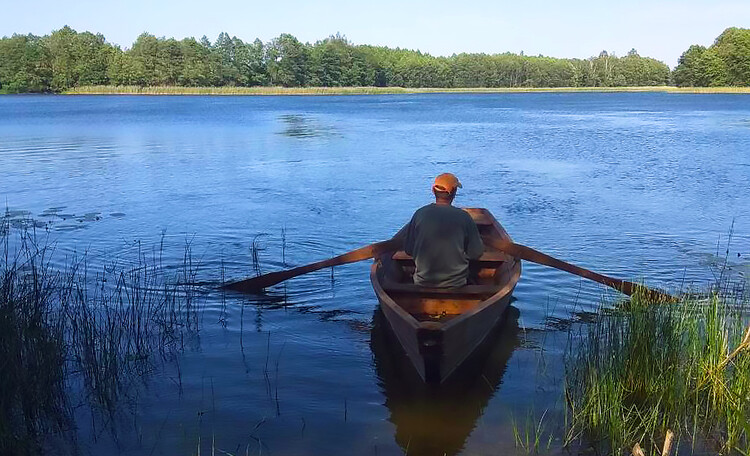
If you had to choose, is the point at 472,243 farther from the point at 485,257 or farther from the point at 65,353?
the point at 65,353

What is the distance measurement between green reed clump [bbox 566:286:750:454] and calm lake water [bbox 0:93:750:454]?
0.37m

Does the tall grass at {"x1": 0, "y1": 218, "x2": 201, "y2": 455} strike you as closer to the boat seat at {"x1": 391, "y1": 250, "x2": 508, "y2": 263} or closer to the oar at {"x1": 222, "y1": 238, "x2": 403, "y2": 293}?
the oar at {"x1": 222, "y1": 238, "x2": 403, "y2": 293}

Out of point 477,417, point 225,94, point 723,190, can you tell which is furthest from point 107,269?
point 225,94

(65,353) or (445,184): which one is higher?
(445,184)

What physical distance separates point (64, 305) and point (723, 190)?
1506 cm

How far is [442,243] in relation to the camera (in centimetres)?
685

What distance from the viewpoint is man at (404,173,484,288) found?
6.82m

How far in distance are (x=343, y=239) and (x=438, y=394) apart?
22.0ft

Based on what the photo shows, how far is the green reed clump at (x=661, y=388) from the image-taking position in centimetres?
505

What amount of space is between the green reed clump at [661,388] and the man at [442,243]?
4.81ft

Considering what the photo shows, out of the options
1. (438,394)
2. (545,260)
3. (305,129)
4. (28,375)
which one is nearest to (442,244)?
(438,394)

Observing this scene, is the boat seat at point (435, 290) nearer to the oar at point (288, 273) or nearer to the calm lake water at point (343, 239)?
the calm lake water at point (343, 239)

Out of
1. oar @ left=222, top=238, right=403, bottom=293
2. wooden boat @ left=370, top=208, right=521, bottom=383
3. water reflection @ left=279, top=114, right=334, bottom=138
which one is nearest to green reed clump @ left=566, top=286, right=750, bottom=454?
wooden boat @ left=370, top=208, right=521, bottom=383

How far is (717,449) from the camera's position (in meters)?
5.01
